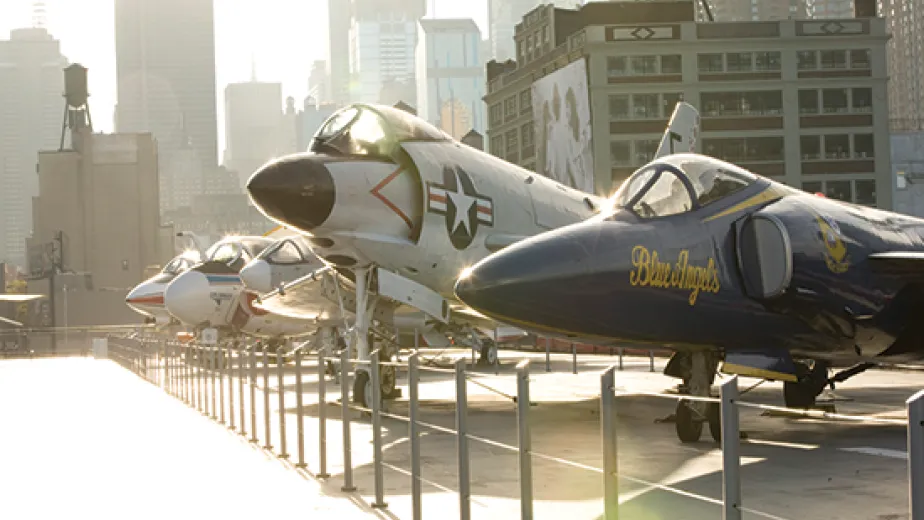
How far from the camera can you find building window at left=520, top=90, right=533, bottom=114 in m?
117

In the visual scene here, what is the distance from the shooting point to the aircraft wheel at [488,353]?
33094 mm

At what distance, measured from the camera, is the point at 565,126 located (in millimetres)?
100812

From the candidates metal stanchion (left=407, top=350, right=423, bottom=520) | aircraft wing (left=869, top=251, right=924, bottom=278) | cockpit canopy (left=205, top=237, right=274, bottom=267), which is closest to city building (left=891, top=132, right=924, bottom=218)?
cockpit canopy (left=205, top=237, right=274, bottom=267)

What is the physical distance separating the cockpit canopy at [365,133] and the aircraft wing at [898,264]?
24.5 ft

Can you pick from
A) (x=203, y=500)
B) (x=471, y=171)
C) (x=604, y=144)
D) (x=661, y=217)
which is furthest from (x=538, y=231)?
(x=604, y=144)

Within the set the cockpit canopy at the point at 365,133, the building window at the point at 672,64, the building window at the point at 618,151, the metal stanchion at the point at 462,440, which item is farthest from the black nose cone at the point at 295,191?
the building window at the point at 672,64

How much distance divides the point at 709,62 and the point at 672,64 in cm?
308

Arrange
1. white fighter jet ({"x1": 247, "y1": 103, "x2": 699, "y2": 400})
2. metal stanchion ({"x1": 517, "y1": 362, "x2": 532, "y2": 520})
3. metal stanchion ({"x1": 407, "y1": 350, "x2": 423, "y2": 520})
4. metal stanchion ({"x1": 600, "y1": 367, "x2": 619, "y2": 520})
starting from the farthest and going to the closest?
1. white fighter jet ({"x1": 247, "y1": 103, "x2": 699, "y2": 400})
2. metal stanchion ({"x1": 407, "y1": 350, "x2": 423, "y2": 520})
3. metal stanchion ({"x1": 517, "y1": 362, "x2": 532, "y2": 520})
4. metal stanchion ({"x1": 600, "y1": 367, "x2": 619, "y2": 520})

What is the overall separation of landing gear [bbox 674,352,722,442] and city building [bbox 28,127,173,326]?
13546cm

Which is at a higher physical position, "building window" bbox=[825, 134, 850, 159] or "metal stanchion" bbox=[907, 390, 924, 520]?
"building window" bbox=[825, 134, 850, 159]

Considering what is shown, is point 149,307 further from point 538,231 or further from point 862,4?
point 862,4

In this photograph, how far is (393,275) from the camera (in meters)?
18.5

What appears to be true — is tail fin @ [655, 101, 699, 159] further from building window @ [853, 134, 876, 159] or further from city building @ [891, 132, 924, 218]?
city building @ [891, 132, 924, 218]

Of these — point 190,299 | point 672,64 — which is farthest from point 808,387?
point 672,64
